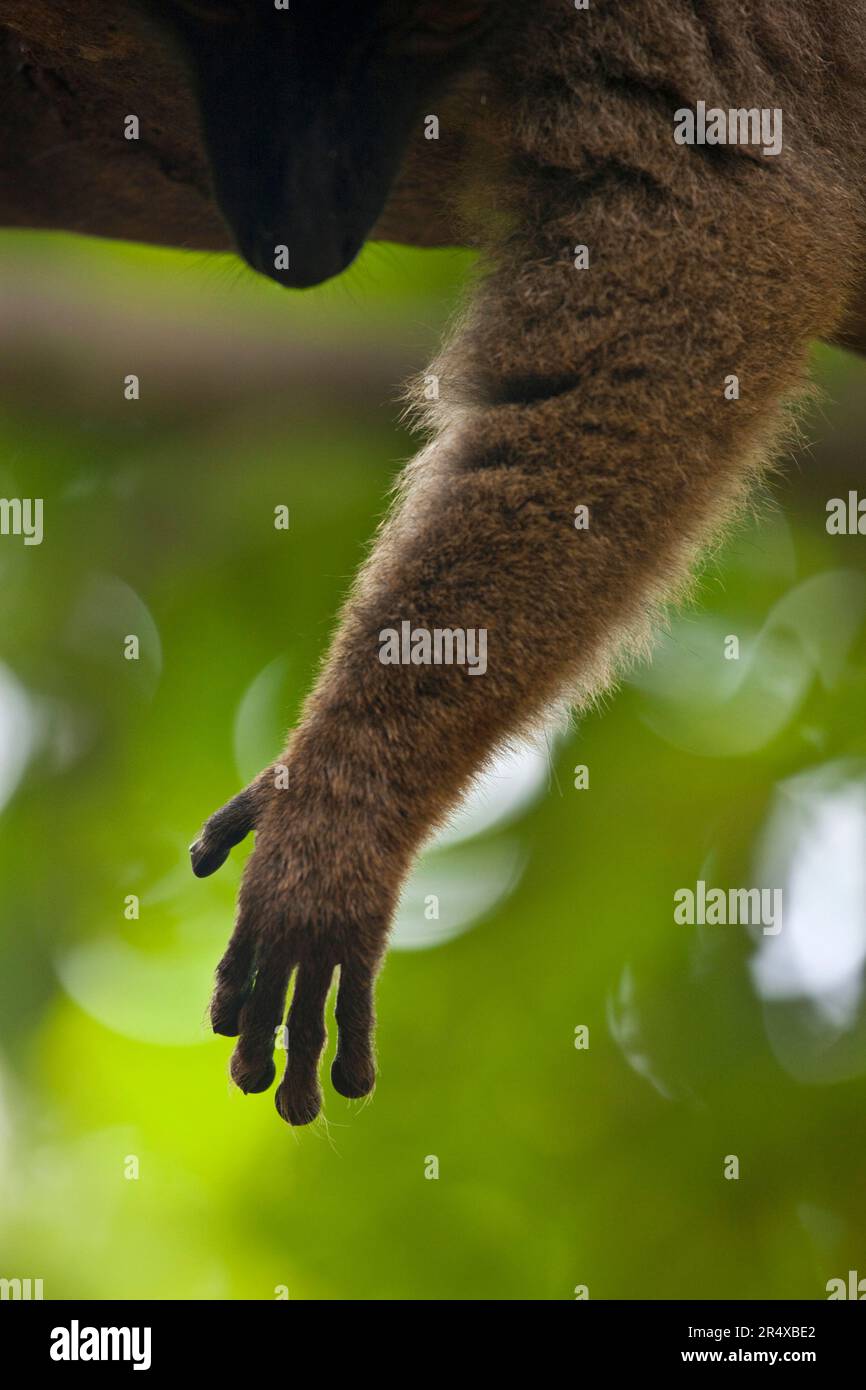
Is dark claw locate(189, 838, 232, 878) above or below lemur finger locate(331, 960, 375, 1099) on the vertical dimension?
above

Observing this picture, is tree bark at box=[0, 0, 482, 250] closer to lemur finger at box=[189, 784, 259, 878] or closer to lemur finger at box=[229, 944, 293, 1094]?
lemur finger at box=[189, 784, 259, 878]

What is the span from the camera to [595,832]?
6.09 metres

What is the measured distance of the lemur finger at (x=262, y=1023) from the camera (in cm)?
307

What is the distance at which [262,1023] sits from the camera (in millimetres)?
3092

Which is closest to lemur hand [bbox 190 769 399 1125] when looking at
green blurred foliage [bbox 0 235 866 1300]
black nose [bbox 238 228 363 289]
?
black nose [bbox 238 228 363 289]

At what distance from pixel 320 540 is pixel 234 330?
3.07 feet

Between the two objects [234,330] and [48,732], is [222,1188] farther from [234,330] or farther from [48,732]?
[234,330]

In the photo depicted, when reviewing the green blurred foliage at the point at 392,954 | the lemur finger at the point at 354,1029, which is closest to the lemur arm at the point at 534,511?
the lemur finger at the point at 354,1029

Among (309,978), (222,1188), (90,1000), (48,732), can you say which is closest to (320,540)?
(48,732)

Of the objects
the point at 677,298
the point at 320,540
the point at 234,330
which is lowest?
the point at 677,298

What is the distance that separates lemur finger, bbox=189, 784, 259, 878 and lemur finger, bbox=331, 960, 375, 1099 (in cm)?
36

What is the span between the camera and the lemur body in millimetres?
3111

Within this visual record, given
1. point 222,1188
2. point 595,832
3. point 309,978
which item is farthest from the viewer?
point 595,832

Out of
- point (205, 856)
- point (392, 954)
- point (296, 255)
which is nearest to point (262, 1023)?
point (205, 856)
